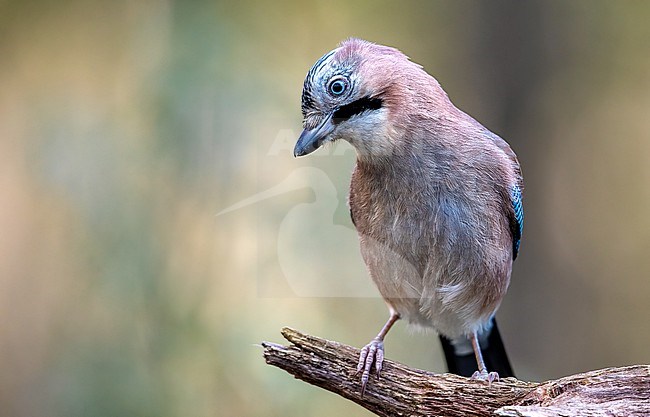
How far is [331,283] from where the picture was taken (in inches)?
107

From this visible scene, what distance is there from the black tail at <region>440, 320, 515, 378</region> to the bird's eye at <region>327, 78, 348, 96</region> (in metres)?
1.18

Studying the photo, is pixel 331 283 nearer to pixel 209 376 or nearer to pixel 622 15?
pixel 209 376

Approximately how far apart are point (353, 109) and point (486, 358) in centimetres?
123

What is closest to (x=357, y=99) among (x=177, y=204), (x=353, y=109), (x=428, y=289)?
(x=353, y=109)

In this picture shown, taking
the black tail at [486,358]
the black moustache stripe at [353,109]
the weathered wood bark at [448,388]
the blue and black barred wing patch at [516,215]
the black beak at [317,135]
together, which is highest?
the blue and black barred wing patch at [516,215]

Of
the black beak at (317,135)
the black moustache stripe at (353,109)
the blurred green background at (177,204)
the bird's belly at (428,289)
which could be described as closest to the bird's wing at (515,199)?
the bird's belly at (428,289)

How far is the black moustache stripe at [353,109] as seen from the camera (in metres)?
1.97

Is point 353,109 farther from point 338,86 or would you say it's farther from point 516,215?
point 516,215

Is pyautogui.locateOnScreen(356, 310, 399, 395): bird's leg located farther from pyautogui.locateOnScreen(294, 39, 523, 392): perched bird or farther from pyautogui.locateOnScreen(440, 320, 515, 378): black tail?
pyautogui.locateOnScreen(440, 320, 515, 378): black tail

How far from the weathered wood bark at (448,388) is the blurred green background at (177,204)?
0.57 metres

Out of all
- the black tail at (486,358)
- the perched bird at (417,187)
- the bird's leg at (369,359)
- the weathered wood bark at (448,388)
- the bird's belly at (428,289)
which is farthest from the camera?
the black tail at (486,358)

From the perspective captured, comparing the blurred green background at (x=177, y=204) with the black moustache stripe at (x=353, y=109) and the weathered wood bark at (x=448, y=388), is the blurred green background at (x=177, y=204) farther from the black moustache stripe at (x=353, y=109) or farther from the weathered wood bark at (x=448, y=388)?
the black moustache stripe at (x=353, y=109)

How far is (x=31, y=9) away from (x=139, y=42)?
1.44ft

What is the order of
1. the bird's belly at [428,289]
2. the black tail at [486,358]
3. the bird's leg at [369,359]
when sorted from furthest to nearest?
the black tail at [486,358], the bird's belly at [428,289], the bird's leg at [369,359]
